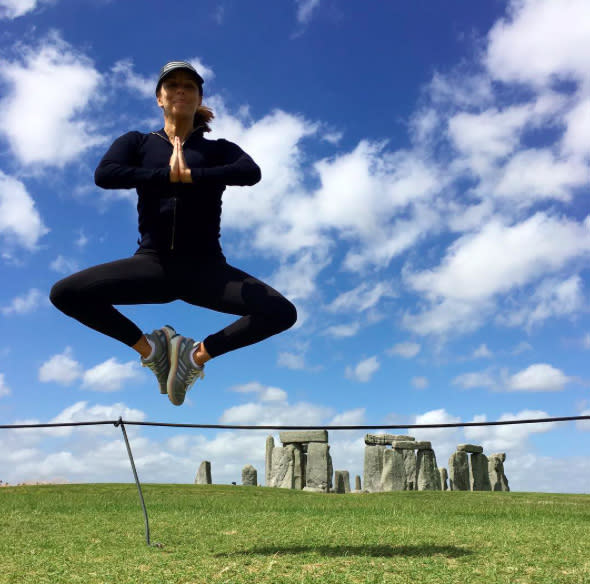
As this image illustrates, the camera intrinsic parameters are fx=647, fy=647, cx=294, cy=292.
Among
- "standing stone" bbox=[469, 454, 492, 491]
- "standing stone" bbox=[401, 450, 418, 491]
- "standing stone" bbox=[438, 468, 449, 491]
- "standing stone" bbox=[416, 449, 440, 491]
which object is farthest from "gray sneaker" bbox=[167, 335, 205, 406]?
"standing stone" bbox=[438, 468, 449, 491]

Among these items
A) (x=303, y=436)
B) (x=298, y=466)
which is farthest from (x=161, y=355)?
(x=298, y=466)

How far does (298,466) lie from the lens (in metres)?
25.6

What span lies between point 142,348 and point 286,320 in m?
1.00

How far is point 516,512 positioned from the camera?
10.9 m

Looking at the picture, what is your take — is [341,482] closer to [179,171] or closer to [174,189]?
[174,189]

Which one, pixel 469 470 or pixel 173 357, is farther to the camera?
pixel 469 470

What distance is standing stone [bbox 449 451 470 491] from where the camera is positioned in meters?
27.5

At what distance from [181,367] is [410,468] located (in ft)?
79.4

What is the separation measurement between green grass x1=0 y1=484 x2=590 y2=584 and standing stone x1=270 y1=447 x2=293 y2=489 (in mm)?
14905

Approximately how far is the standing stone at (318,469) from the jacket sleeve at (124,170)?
21222 mm

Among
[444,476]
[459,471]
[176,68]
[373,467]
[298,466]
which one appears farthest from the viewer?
[444,476]

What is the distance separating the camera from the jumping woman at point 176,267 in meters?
4.05

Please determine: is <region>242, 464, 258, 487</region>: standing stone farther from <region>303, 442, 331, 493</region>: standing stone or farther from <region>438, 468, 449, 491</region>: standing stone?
<region>438, 468, 449, 491</region>: standing stone

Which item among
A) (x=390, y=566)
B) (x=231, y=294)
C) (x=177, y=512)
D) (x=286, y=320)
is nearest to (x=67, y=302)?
(x=231, y=294)
